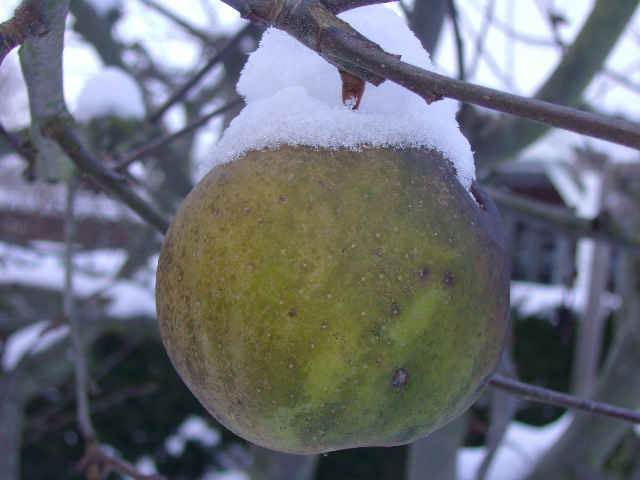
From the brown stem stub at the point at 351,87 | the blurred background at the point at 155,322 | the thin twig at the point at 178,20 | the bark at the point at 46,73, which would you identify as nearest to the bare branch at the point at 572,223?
the blurred background at the point at 155,322

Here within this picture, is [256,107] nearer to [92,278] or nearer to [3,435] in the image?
[3,435]

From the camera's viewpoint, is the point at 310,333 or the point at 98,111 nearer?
the point at 310,333

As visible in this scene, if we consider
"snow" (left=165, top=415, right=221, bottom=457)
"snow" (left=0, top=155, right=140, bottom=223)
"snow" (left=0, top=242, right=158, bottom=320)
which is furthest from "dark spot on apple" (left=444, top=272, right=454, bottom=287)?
"snow" (left=0, top=155, right=140, bottom=223)

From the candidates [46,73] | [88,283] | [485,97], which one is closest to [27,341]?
[88,283]

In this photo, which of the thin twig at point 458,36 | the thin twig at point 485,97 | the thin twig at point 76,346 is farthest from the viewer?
the thin twig at point 458,36

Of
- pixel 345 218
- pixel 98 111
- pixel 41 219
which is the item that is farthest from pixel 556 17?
pixel 41 219

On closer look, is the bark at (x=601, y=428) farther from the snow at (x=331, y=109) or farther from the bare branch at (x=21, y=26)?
the bare branch at (x=21, y=26)

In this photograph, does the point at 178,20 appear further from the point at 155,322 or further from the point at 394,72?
the point at 394,72
